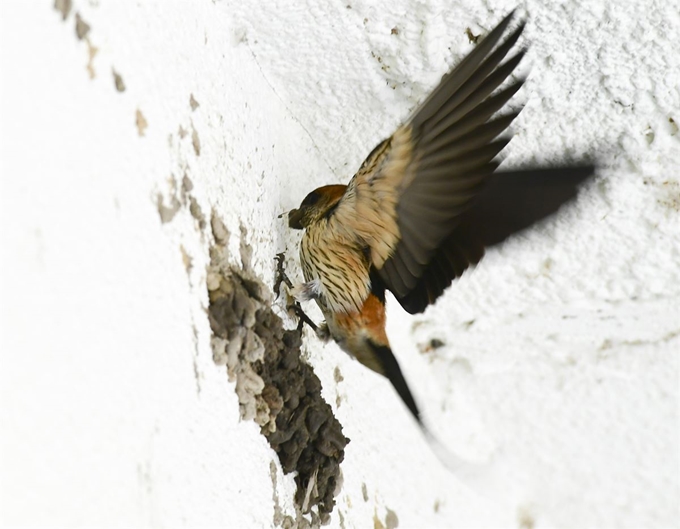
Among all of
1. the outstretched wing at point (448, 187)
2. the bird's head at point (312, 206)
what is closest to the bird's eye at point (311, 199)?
the bird's head at point (312, 206)

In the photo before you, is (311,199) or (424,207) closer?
(424,207)

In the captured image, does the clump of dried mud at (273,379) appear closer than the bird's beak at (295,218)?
Yes

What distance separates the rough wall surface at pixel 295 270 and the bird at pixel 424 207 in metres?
0.08

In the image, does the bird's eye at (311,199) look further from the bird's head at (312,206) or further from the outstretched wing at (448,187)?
the outstretched wing at (448,187)

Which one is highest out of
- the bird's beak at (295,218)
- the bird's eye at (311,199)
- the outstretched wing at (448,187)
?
the bird's eye at (311,199)

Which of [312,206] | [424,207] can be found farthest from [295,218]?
[424,207]

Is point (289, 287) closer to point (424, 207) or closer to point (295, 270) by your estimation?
point (295, 270)

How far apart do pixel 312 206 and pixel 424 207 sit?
12.4 inches

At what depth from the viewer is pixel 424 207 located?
110 centimetres

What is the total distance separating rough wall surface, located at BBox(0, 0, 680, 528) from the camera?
0.61 metres

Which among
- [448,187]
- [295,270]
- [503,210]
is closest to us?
[448,187]

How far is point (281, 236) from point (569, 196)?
18.4 inches

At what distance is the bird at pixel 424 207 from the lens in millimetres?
994

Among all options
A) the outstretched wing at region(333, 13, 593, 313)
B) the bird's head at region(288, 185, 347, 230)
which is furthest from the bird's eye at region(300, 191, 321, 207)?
the outstretched wing at region(333, 13, 593, 313)
